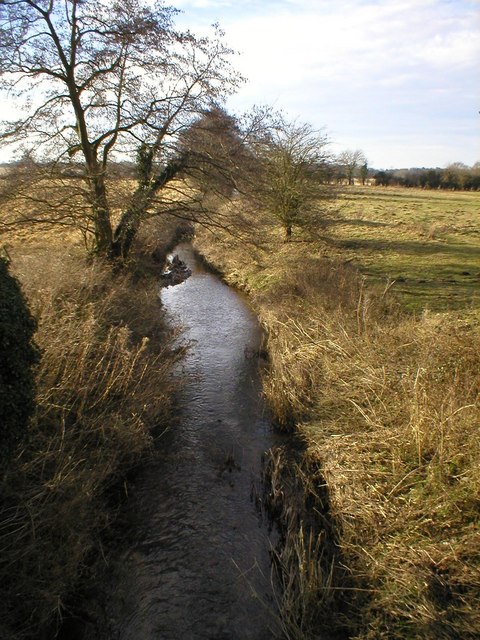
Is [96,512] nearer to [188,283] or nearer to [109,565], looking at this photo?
[109,565]

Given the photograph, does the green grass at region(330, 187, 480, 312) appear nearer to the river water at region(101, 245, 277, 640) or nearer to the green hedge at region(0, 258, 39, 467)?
the river water at region(101, 245, 277, 640)

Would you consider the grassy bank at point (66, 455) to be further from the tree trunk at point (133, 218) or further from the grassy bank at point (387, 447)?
the tree trunk at point (133, 218)

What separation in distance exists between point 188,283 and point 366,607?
668 inches

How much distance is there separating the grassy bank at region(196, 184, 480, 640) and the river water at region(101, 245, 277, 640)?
649 millimetres

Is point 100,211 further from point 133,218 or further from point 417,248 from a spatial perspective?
point 417,248

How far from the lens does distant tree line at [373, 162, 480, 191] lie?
54594 millimetres

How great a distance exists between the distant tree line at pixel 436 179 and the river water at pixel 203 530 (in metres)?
56.3

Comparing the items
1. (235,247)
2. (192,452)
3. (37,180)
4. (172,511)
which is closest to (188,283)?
(235,247)

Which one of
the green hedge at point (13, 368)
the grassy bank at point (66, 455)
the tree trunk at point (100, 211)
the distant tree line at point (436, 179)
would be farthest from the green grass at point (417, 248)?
the distant tree line at point (436, 179)

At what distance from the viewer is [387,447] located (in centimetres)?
644

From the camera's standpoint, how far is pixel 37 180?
12734 millimetres

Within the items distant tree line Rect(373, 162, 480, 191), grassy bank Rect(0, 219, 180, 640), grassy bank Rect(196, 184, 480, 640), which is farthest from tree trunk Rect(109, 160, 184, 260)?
distant tree line Rect(373, 162, 480, 191)

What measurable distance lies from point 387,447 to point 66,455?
473 cm

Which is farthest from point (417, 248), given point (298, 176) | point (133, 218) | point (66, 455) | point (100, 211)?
point (66, 455)
